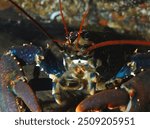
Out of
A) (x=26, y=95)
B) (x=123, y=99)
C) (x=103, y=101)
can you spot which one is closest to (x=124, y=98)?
(x=123, y=99)

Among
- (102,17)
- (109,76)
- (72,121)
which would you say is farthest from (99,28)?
(72,121)

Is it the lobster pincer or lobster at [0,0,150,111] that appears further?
lobster at [0,0,150,111]

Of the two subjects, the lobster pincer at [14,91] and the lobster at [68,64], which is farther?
the lobster at [68,64]

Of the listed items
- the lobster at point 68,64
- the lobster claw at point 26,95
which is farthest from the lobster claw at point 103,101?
the lobster at point 68,64

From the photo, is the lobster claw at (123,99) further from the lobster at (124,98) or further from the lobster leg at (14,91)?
the lobster leg at (14,91)

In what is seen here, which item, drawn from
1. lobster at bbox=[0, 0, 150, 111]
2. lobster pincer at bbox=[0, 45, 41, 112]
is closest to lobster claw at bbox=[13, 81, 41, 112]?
lobster pincer at bbox=[0, 45, 41, 112]

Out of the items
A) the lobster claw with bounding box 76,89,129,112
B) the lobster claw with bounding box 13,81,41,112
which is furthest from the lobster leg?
the lobster claw with bounding box 76,89,129,112

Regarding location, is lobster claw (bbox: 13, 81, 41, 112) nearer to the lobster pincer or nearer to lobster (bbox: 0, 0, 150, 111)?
the lobster pincer

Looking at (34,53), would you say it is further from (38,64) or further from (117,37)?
(117,37)
